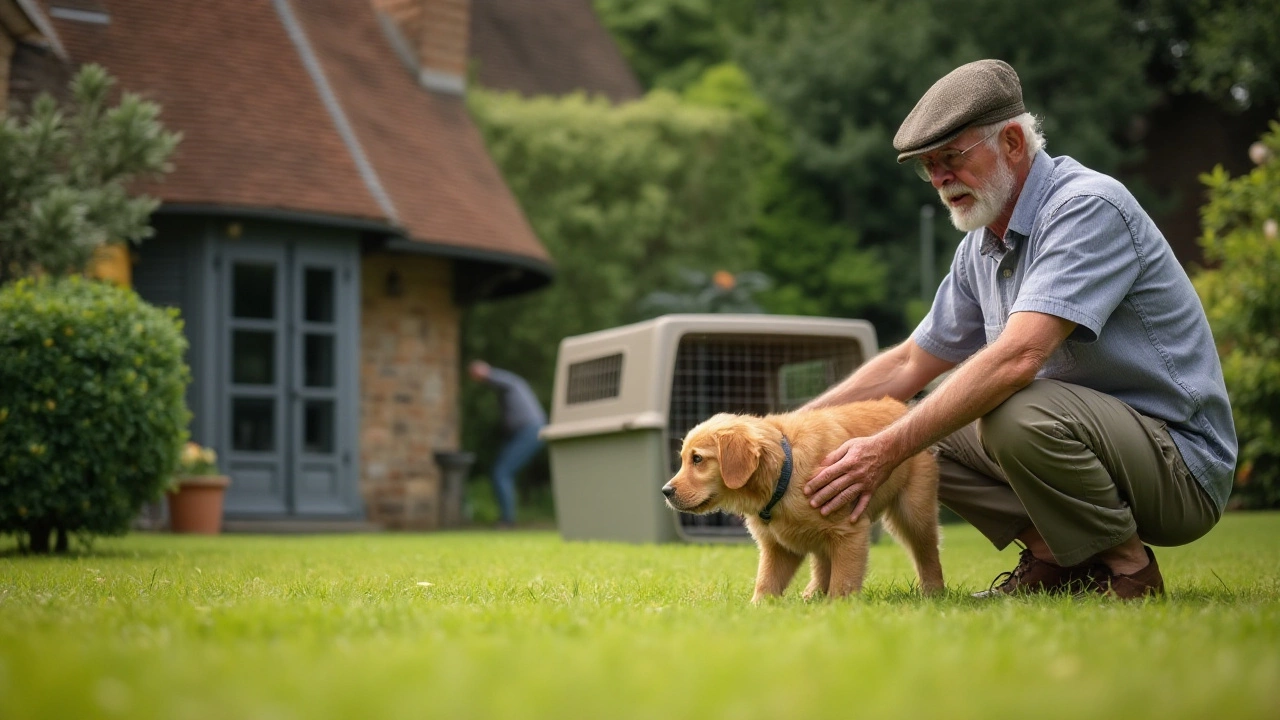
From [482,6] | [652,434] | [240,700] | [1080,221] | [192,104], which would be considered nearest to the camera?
[240,700]

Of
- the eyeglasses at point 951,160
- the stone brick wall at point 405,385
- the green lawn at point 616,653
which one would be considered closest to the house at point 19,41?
the stone brick wall at point 405,385

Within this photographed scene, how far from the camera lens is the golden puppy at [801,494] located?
4.35 metres

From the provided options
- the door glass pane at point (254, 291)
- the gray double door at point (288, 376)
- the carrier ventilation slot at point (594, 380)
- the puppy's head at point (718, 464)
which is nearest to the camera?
the puppy's head at point (718, 464)

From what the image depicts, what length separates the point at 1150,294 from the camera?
4227mm

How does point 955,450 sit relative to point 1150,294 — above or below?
below

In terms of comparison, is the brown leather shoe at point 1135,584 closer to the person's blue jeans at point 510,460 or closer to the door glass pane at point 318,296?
the door glass pane at point 318,296

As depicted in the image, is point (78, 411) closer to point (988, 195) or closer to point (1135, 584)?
point (988, 195)

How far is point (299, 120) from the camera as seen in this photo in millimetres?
14758

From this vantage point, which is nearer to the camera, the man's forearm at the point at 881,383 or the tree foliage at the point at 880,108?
the man's forearm at the point at 881,383

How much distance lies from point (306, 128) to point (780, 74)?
1740 cm

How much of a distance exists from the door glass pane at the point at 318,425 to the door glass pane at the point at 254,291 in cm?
112

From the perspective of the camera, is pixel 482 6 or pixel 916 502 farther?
pixel 482 6

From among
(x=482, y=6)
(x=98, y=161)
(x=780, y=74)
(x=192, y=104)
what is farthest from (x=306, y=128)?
(x=780, y=74)

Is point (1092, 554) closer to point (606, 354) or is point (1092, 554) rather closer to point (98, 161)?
point (606, 354)
